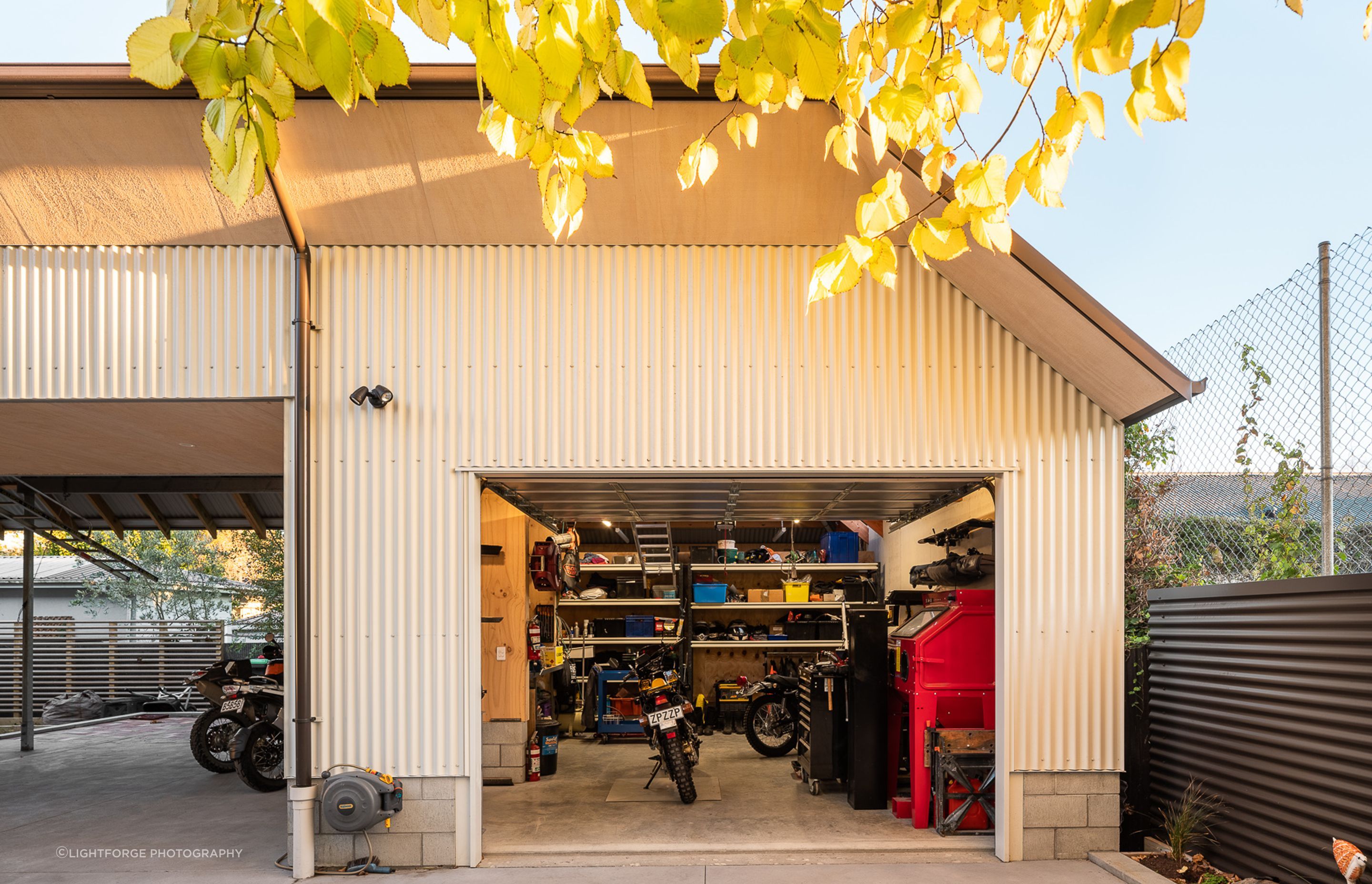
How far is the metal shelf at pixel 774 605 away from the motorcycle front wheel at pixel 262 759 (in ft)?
18.4

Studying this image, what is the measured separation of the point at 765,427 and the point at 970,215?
400 centimetres

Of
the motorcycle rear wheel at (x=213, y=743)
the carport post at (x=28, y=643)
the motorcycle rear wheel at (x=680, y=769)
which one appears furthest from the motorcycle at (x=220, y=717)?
the motorcycle rear wheel at (x=680, y=769)

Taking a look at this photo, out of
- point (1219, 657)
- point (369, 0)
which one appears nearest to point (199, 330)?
→ point (369, 0)

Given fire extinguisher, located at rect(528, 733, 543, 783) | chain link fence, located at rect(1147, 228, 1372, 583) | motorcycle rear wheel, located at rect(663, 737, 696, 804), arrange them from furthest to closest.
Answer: fire extinguisher, located at rect(528, 733, 543, 783), motorcycle rear wheel, located at rect(663, 737, 696, 804), chain link fence, located at rect(1147, 228, 1372, 583)

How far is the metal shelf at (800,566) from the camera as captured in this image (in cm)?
1316

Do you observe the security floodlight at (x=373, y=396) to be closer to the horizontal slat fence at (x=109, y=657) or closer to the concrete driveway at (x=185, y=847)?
the concrete driveway at (x=185, y=847)

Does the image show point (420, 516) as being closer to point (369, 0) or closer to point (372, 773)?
point (372, 773)

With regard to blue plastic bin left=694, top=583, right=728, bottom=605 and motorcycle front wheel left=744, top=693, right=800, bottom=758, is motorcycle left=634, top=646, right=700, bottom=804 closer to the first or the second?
motorcycle front wheel left=744, top=693, right=800, bottom=758

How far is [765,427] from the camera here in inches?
249

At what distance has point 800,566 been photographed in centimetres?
1307

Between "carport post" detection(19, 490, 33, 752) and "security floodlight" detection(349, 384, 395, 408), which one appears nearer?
"security floodlight" detection(349, 384, 395, 408)

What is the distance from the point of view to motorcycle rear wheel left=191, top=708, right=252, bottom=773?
9656 mm

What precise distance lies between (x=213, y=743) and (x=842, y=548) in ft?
25.3

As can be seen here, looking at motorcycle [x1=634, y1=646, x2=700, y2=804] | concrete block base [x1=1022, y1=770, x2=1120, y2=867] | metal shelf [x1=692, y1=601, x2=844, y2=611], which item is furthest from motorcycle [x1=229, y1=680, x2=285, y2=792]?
concrete block base [x1=1022, y1=770, x2=1120, y2=867]
